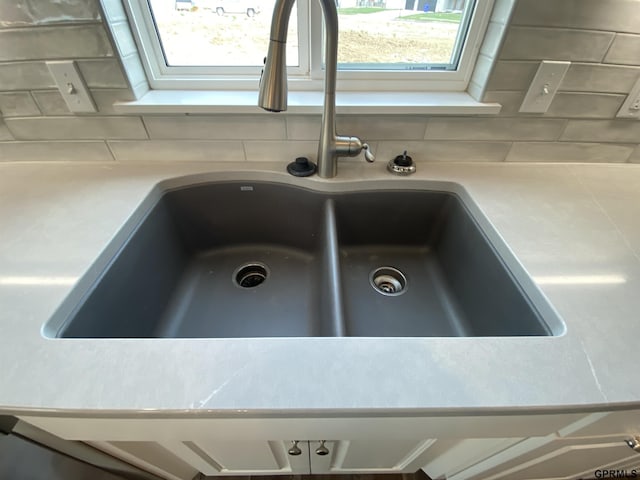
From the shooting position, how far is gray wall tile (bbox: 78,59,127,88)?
2.35 feet

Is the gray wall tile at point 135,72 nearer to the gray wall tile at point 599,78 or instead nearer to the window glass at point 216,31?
the window glass at point 216,31

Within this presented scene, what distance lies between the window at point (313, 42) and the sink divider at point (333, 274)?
0.40 meters

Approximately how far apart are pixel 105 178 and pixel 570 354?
1112 millimetres

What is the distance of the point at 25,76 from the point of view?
0.73 m

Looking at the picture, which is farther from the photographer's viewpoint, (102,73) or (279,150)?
(279,150)

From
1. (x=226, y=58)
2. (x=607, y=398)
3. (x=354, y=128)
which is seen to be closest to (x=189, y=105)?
(x=226, y=58)

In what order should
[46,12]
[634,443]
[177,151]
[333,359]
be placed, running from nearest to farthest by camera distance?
[333,359] → [634,443] → [46,12] → [177,151]

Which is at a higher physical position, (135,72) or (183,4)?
(183,4)

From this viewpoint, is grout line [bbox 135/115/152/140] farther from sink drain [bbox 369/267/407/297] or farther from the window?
sink drain [bbox 369/267/407/297]

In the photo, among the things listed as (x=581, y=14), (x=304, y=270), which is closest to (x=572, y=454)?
(x=304, y=270)

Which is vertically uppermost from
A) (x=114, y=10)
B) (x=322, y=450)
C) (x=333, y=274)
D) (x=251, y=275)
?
(x=114, y=10)

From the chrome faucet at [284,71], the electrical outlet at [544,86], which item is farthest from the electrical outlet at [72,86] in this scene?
the electrical outlet at [544,86]

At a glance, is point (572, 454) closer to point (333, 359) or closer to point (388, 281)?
point (388, 281)

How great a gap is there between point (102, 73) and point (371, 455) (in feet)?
4.08
